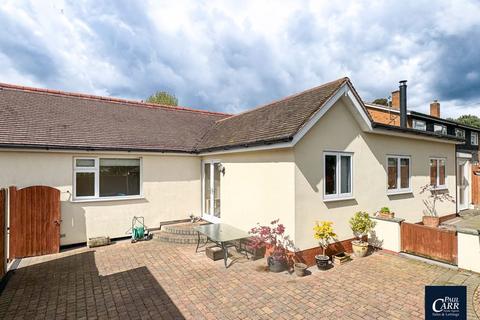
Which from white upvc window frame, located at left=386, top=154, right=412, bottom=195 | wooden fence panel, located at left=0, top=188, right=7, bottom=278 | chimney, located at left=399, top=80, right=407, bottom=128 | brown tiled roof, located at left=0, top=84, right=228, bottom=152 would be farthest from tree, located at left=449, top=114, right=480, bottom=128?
wooden fence panel, located at left=0, top=188, right=7, bottom=278

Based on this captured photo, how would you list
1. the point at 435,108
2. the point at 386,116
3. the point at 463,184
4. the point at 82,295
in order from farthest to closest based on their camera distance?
the point at 435,108 → the point at 386,116 → the point at 463,184 → the point at 82,295

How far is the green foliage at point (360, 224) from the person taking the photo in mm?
8773

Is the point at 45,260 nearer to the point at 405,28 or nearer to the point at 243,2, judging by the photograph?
the point at 243,2

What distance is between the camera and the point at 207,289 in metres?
6.32

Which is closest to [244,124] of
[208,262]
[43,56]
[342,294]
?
[208,262]

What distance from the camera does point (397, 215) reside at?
37.2 ft

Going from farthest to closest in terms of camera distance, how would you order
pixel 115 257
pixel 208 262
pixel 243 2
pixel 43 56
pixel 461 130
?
pixel 461 130
pixel 43 56
pixel 243 2
pixel 115 257
pixel 208 262

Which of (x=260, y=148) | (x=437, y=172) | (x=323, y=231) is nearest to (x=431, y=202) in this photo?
(x=437, y=172)

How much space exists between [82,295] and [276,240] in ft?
18.4

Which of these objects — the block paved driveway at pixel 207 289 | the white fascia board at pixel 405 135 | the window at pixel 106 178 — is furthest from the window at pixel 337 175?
the window at pixel 106 178

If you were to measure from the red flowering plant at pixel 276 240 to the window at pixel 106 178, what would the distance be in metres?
6.84

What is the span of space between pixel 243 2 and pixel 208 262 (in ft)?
34.6

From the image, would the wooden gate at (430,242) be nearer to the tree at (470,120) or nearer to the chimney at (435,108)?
the chimney at (435,108)

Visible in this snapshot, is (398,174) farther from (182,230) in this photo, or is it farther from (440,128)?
(440,128)
